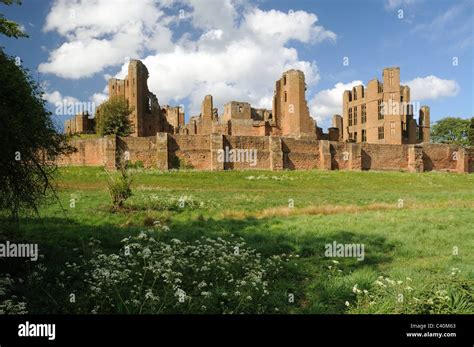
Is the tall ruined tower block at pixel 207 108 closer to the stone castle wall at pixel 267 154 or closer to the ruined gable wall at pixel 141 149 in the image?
the stone castle wall at pixel 267 154

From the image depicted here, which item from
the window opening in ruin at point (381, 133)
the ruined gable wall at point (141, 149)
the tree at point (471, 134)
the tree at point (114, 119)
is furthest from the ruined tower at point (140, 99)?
the tree at point (471, 134)

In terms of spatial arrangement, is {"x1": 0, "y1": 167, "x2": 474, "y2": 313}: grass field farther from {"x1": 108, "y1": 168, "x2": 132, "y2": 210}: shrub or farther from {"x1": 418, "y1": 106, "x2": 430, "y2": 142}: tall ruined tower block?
{"x1": 418, "y1": 106, "x2": 430, "y2": 142}: tall ruined tower block

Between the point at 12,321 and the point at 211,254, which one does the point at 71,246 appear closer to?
the point at 211,254

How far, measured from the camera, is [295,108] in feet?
192

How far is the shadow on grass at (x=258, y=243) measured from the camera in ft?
26.2

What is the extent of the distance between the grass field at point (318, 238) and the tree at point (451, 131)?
7308 centimetres

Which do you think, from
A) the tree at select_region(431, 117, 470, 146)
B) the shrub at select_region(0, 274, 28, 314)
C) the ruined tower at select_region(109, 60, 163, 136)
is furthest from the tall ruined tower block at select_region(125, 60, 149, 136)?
the tree at select_region(431, 117, 470, 146)

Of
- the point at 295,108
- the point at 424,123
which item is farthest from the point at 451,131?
the point at 295,108

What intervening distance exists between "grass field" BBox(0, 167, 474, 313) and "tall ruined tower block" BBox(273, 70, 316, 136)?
35045mm

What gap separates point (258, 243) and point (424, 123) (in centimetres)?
6769

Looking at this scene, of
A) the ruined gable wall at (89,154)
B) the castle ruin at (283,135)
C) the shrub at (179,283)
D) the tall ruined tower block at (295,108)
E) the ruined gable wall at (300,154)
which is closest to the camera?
the shrub at (179,283)

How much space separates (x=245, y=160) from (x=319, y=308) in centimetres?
3921

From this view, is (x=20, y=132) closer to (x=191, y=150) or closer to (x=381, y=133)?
(x=191, y=150)

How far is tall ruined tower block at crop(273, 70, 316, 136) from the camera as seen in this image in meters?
58.5
